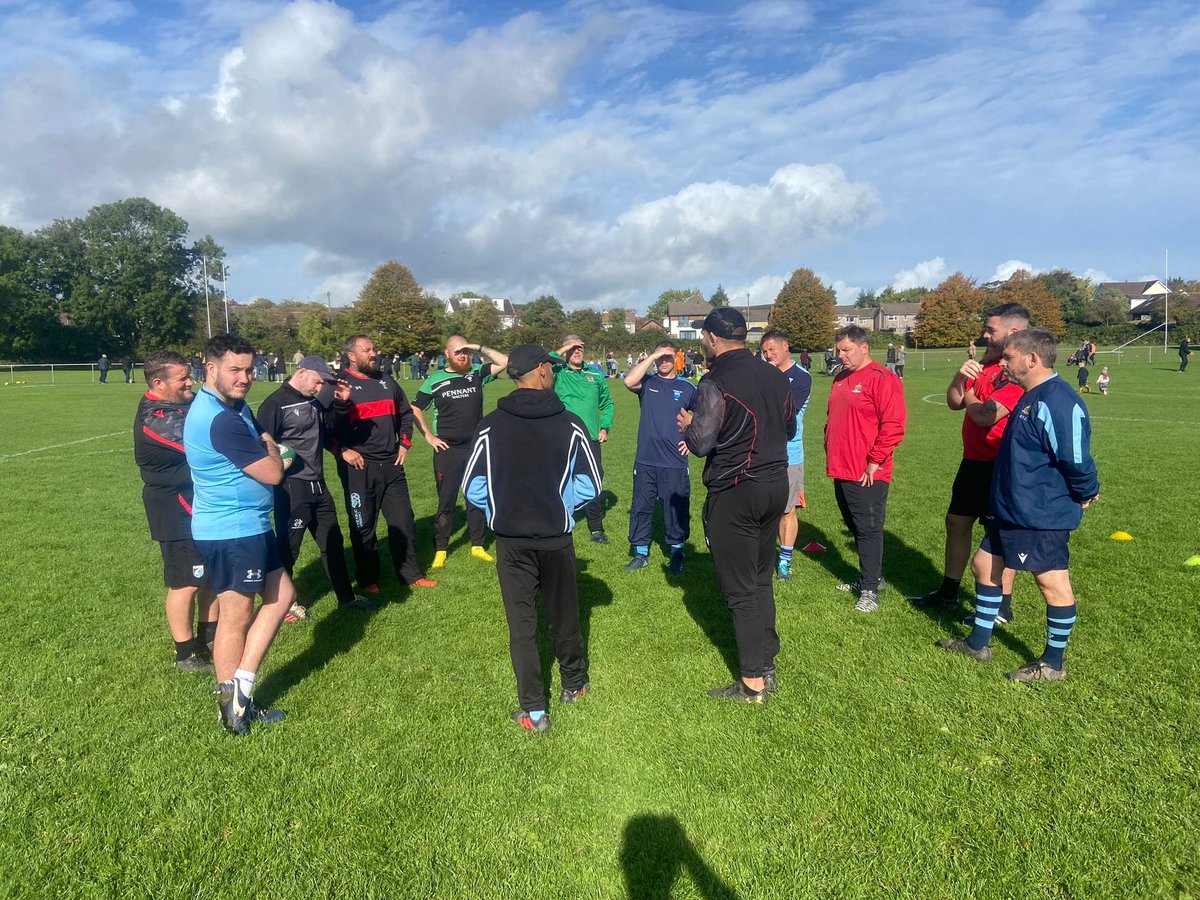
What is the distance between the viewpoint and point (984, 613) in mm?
4469

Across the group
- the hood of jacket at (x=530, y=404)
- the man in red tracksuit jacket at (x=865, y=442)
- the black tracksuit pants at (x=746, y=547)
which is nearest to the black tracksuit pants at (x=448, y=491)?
the hood of jacket at (x=530, y=404)

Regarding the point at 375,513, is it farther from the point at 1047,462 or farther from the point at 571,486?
the point at 1047,462

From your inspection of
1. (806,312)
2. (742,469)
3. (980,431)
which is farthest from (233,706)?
(806,312)

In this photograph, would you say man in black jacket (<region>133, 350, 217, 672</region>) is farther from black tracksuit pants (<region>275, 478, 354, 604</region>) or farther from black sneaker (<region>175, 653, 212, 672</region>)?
black tracksuit pants (<region>275, 478, 354, 604</region>)

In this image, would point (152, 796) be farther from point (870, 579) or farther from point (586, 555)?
point (870, 579)

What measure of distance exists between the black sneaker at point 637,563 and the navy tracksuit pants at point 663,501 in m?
0.13

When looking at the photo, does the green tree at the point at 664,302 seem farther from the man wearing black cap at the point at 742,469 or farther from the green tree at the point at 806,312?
the man wearing black cap at the point at 742,469

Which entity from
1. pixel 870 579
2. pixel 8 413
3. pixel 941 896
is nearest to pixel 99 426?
pixel 8 413

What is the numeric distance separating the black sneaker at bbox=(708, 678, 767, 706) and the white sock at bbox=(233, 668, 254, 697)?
2707mm

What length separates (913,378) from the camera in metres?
38.1

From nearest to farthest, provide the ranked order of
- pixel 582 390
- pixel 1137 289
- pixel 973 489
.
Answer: pixel 973 489, pixel 582 390, pixel 1137 289

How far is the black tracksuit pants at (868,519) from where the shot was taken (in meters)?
5.36

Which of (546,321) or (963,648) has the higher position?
(546,321)

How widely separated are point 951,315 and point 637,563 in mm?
72246
